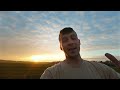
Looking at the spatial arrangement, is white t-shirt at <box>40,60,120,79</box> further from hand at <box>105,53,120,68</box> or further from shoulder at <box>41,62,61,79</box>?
hand at <box>105,53,120,68</box>

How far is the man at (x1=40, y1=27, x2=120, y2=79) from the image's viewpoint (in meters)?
1.65

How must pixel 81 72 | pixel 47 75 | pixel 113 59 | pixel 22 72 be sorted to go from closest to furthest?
pixel 113 59
pixel 47 75
pixel 81 72
pixel 22 72

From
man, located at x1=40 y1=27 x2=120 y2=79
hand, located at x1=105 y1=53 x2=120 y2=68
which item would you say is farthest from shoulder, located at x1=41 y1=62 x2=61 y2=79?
hand, located at x1=105 y1=53 x2=120 y2=68

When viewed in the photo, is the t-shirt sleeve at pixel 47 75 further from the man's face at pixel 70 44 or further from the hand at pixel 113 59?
the hand at pixel 113 59

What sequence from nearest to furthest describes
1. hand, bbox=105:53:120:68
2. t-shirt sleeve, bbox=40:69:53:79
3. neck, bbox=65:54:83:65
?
hand, bbox=105:53:120:68, t-shirt sleeve, bbox=40:69:53:79, neck, bbox=65:54:83:65

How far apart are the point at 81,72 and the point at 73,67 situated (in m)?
0.08

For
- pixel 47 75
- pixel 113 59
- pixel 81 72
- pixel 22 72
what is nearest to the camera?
pixel 113 59

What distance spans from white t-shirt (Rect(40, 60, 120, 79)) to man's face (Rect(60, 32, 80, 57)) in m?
0.12

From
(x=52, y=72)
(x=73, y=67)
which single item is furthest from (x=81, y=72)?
(x=52, y=72)

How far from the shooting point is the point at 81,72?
170cm

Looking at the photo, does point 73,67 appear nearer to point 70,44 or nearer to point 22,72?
point 70,44

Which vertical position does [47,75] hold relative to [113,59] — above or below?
below

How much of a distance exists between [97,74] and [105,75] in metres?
0.07
